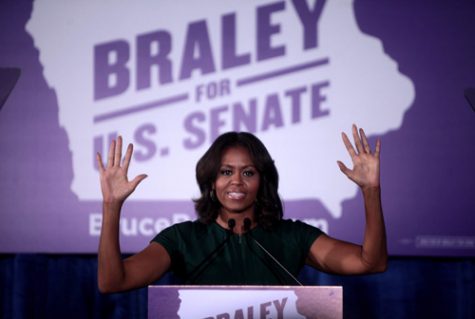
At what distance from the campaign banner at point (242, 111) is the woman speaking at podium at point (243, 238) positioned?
89 cm

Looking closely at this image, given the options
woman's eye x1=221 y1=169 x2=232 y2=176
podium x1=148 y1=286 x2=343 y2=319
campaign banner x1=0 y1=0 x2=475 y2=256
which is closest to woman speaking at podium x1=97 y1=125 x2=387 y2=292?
woman's eye x1=221 y1=169 x2=232 y2=176

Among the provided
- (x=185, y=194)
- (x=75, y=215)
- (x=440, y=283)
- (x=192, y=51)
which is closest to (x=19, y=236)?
(x=75, y=215)

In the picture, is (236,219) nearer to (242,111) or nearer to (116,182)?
(116,182)

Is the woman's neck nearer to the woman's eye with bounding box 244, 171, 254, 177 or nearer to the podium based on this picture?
the woman's eye with bounding box 244, 171, 254, 177

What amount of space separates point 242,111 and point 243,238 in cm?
114

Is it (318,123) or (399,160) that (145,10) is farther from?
(399,160)

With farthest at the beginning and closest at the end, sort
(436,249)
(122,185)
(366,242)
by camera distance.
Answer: (436,249)
(366,242)
(122,185)

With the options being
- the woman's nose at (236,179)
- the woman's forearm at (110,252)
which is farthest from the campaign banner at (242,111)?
the woman's forearm at (110,252)

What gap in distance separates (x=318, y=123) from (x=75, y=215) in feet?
4.46

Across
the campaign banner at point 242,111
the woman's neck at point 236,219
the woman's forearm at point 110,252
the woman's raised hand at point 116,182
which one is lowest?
the woman's forearm at point 110,252

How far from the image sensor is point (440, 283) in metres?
3.21

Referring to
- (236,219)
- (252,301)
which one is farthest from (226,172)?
(252,301)

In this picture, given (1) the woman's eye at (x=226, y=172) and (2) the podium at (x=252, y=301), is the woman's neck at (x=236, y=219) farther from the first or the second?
(2) the podium at (x=252, y=301)

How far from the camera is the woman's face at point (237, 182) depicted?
82.7 inches
